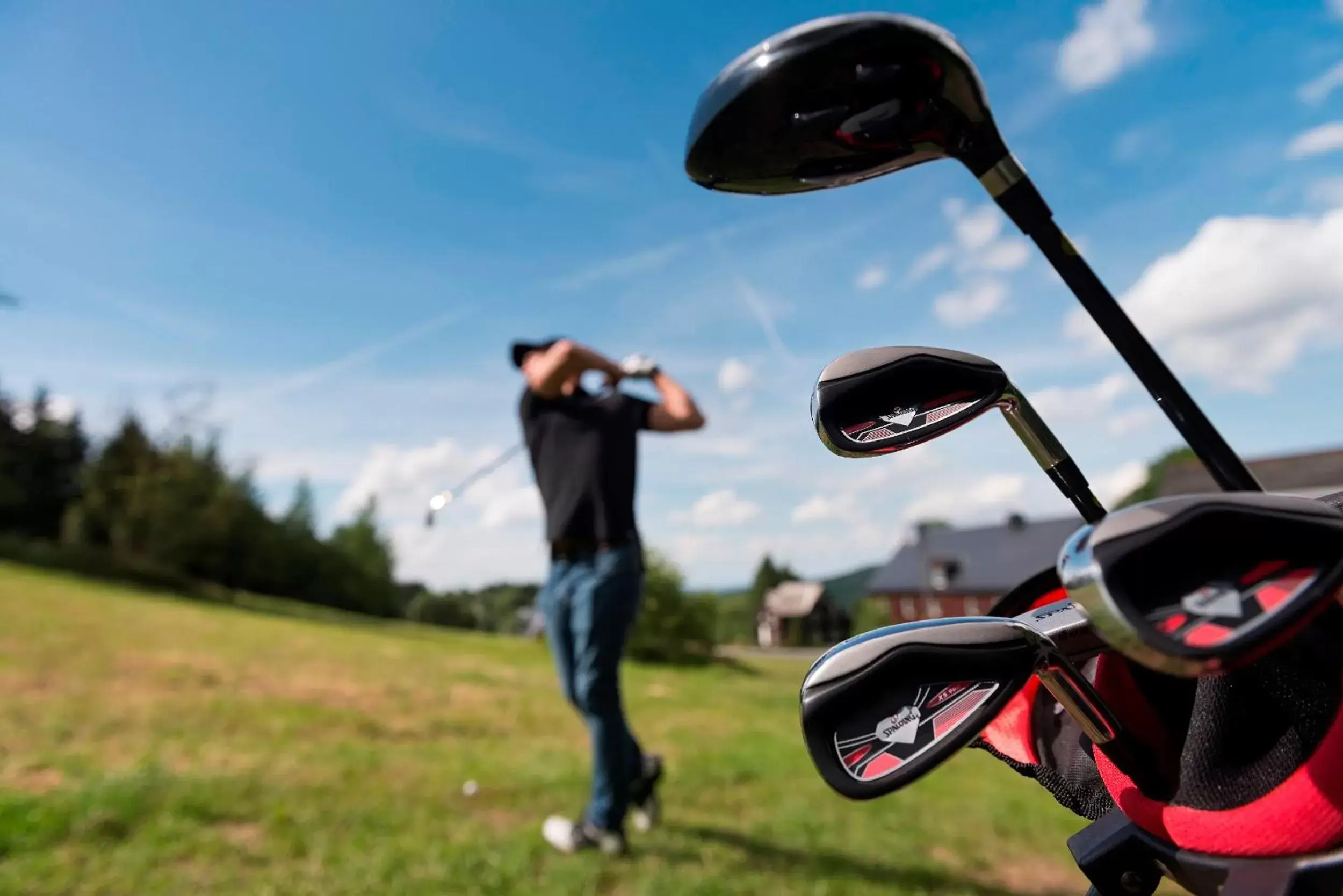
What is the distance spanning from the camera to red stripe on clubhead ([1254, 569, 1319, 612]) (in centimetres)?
51

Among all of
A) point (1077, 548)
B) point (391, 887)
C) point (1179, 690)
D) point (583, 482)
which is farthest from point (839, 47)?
point (391, 887)

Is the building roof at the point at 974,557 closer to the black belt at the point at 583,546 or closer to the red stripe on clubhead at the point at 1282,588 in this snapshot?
the black belt at the point at 583,546

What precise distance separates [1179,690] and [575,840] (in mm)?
2971

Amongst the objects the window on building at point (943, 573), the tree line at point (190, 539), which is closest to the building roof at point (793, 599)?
the window on building at point (943, 573)

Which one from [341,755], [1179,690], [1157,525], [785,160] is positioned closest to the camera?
[1157,525]

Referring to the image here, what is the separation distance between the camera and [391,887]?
9.27 feet

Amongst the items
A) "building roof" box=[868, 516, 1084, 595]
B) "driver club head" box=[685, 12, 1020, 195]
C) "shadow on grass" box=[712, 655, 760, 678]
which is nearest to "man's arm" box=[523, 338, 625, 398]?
"driver club head" box=[685, 12, 1020, 195]

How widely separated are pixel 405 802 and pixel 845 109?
3.99 m

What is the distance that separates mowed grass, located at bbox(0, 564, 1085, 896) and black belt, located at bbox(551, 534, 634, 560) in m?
1.21

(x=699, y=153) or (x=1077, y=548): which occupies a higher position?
(x=699, y=153)

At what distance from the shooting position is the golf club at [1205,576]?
19.5 inches

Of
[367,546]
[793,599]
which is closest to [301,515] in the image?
[367,546]

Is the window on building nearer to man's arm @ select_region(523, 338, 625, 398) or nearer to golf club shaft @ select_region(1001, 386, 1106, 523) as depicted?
man's arm @ select_region(523, 338, 625, 398)

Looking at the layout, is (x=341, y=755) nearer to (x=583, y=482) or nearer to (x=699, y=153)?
(x=583, y=482)
